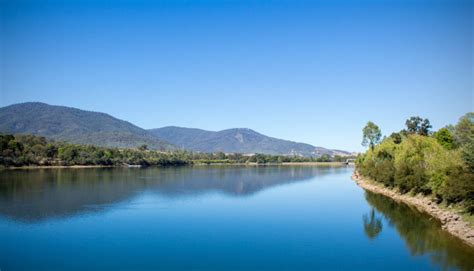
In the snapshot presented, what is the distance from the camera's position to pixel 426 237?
26.8m

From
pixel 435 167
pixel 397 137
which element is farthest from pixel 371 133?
pixel 435 167

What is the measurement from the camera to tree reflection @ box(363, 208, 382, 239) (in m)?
29.7

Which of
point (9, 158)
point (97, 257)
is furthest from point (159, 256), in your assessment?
point (9, 158)

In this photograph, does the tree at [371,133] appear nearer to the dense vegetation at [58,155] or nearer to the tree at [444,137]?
the tree at [444,137]

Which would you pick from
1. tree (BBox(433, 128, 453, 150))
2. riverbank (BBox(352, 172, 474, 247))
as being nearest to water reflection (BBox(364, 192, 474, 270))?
riverbank (BBox(352, 172, 474, 247))

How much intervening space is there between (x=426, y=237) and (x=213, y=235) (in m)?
14.6

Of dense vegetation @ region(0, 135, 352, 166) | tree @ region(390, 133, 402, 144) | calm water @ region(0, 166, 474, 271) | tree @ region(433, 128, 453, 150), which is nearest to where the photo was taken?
calm water @ region(0, 166, 474, 271)

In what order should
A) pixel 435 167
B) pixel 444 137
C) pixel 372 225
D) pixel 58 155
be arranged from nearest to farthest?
pixel 372 225
pixel 435 167
pixel 444 137
pixel 58 155

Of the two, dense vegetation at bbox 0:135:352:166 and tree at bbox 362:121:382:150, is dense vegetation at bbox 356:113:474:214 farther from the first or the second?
dense vegetation at bbox 0:135:352:166

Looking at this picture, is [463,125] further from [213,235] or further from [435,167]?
[213,235]

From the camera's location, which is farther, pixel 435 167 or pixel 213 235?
pixel 435 167

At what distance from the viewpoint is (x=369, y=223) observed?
33.6 m

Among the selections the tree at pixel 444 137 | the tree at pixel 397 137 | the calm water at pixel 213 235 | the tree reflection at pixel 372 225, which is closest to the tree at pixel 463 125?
the tree at pixel 444 137

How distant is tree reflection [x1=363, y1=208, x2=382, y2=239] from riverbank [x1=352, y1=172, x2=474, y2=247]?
176 inches
